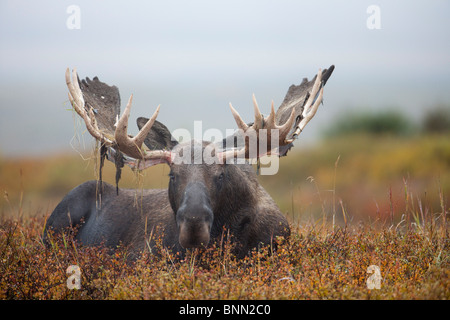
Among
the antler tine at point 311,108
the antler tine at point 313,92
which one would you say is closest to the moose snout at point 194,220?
the antler tine at point 311,108

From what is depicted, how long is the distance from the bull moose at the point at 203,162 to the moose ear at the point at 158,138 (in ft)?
0.04

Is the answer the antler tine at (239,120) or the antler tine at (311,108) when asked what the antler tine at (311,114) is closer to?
the antler tine at (311,108)

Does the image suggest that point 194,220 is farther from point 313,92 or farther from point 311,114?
point 313,92

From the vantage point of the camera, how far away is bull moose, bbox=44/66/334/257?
585cm

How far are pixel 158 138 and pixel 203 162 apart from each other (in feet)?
3.16

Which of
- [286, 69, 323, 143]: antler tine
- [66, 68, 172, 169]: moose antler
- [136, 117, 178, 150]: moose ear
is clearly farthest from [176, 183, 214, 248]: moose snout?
[286, 69, 323, 143]: antler tine

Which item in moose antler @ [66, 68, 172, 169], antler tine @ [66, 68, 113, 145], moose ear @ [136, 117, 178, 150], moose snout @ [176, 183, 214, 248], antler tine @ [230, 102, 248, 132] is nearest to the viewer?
moose snout @ [176, 183, 214, 248]

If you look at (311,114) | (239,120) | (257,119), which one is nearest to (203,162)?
(239,120)

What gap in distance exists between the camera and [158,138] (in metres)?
6.82

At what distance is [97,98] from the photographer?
7.40m

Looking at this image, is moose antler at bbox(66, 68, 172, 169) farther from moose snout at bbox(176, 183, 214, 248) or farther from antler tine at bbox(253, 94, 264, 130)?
antler tine at bbox(253, 94, 264, 130)

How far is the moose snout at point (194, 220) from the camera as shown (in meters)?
5.56

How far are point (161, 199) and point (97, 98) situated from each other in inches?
67.0
